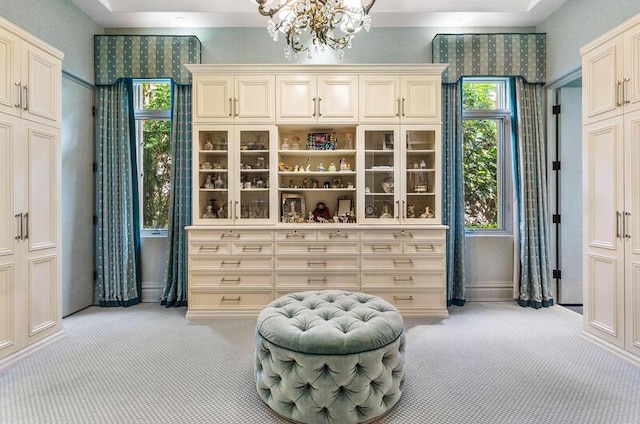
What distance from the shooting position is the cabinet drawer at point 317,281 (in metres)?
3.61

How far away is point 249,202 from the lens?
380 cm

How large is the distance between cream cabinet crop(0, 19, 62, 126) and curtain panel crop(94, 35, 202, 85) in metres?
1.10

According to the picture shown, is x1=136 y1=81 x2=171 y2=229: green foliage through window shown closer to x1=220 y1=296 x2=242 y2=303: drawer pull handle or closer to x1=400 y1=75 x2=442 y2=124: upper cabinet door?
x1=220 y1=296 x2=242 y2=303: drawer pull handle

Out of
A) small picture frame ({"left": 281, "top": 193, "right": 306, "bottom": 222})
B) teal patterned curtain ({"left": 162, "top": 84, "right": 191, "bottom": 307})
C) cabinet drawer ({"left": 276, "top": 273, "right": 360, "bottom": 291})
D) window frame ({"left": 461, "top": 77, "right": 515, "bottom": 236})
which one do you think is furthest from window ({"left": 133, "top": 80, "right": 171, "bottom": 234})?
window frame ({"left": 461, "top": 77, "right": 515, "bottom": 236})

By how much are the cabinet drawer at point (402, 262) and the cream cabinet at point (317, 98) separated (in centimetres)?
151

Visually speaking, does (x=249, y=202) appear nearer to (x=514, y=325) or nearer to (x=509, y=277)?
(x=514, y=325)

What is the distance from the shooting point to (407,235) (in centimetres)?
362

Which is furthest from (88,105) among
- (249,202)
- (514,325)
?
(514,325)

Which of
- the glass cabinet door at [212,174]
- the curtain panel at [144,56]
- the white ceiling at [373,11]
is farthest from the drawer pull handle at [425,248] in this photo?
the curtain panel at [144,56]

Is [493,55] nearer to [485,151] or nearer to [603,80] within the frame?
[485,151]

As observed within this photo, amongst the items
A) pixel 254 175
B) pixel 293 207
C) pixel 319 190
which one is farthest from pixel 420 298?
pixel 254 175

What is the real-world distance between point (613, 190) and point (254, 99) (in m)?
3.35

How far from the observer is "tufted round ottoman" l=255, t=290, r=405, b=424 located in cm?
183

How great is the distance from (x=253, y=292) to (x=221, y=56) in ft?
9.24
